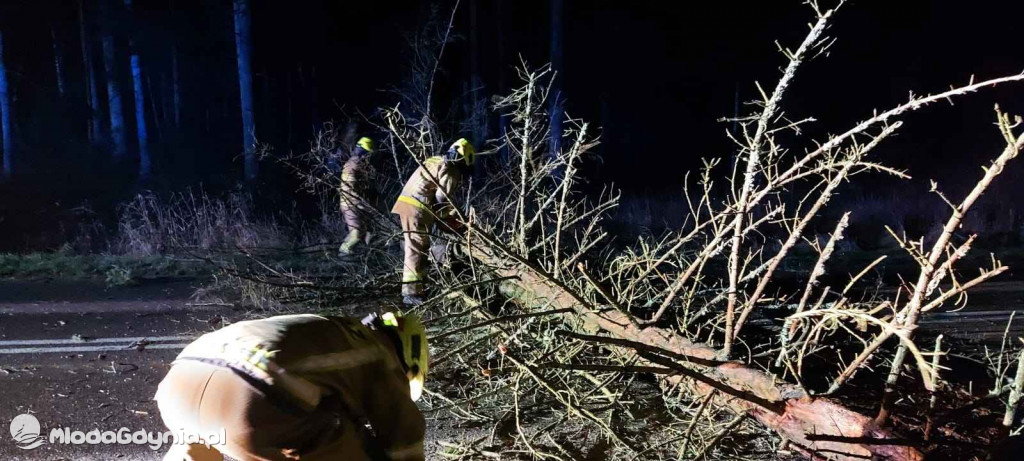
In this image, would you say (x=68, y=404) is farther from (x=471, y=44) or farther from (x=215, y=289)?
(x=471, y=44)

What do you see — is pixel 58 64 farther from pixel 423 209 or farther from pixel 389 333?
pixel 389 333

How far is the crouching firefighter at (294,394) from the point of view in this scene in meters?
1.72

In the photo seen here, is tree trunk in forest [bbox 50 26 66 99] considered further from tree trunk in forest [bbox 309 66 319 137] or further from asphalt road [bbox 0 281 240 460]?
asphalt road [bbox 0 281 240 460]

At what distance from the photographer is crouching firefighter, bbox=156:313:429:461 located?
1723 mm

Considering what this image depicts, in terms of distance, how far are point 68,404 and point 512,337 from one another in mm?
2418

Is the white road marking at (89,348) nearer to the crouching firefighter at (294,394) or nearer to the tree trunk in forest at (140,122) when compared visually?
the crouching firefighter at (294,394)

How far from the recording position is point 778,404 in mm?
2623

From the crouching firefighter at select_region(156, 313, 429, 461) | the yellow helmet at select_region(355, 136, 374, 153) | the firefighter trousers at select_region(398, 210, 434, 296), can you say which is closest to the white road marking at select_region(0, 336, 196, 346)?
the firefighter trousers at select_region(398, 210, 434, 296)

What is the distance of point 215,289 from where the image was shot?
5992 millimetres

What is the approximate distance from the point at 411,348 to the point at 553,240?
355 centimetres

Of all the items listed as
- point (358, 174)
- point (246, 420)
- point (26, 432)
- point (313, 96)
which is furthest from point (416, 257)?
point (313, 96)

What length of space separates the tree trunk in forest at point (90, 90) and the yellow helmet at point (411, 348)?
25529 millimetres

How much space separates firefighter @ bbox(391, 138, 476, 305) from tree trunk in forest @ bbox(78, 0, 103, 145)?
2242 cm

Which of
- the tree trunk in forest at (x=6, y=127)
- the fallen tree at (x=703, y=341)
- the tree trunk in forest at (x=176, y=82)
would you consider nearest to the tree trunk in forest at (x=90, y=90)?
the tree trunk in forest at (x=176, y=82)
